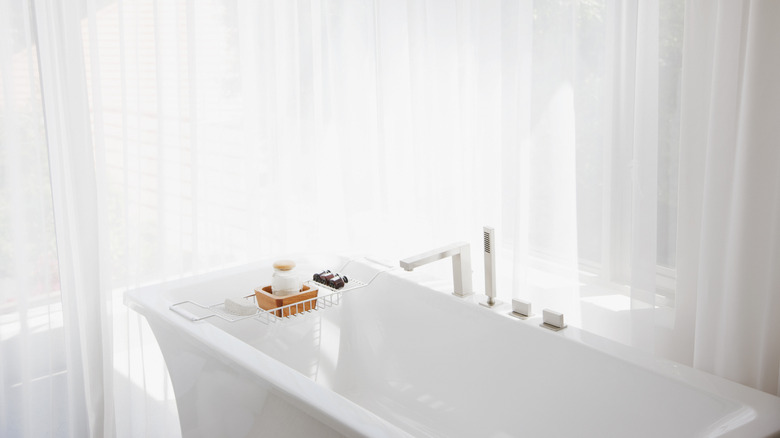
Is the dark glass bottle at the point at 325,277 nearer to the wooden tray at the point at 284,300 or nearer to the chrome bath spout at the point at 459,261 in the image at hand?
the wooden tray at the point at 284,300

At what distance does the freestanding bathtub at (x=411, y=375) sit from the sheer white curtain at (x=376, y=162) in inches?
7.6

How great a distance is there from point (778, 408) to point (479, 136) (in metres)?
1.34

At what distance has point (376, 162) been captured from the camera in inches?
118

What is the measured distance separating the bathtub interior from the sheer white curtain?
0.20 metres

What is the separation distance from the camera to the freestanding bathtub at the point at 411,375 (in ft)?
5.31

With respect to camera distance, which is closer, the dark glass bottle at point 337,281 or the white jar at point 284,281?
the white jar at point 284,281

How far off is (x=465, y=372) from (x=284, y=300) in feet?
2.18

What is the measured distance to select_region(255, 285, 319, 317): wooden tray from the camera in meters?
2.33

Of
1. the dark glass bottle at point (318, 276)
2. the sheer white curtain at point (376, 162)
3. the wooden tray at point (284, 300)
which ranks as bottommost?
the wooden tray at point (284, 300)

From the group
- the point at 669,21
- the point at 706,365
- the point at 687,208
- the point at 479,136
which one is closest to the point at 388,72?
the point at 479,136

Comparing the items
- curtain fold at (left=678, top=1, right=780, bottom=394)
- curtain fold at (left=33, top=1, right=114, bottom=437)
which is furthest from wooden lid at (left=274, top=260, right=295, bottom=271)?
curtain fold at (left=678, top=1, right=780, bottom=394)

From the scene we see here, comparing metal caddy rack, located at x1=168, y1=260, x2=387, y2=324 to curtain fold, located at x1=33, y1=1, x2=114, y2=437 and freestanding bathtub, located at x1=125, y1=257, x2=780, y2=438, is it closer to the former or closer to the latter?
freestanding bathtub, located at x1=125, y1=257, x2=780, y2=438

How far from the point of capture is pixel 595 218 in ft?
7.10

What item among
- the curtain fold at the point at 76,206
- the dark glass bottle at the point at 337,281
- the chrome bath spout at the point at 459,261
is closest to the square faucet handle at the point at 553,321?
the chrome bath spout at the point at 459,261
